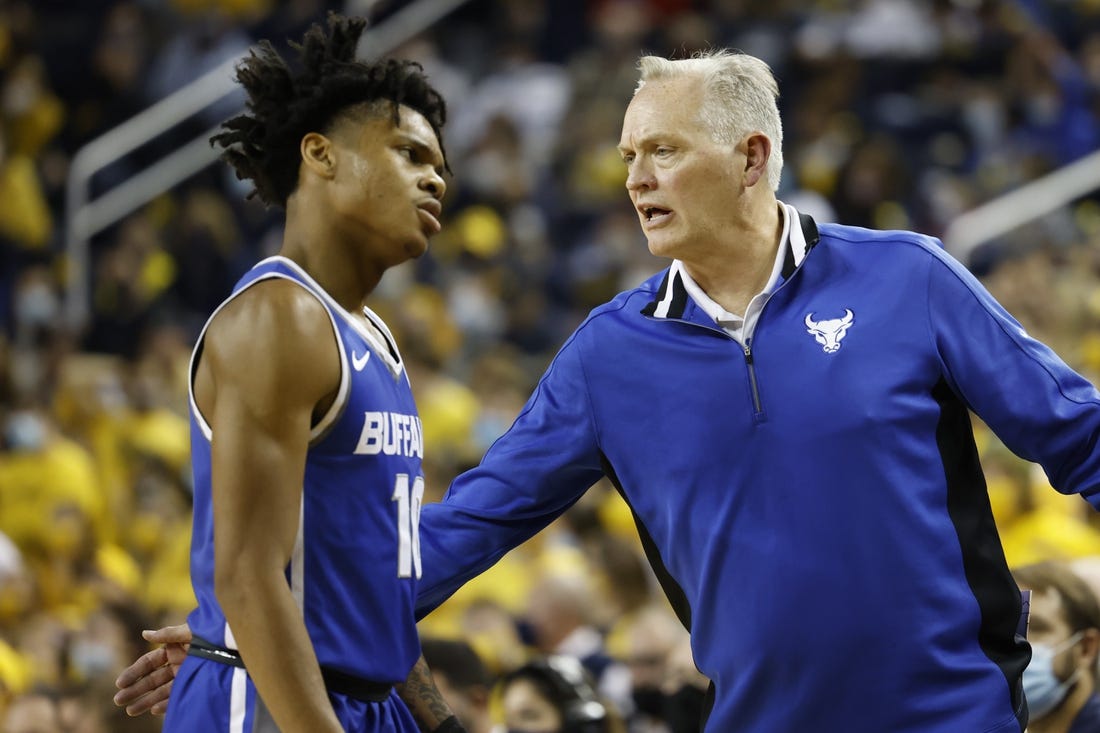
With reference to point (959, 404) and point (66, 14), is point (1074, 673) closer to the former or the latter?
point (959, 404)

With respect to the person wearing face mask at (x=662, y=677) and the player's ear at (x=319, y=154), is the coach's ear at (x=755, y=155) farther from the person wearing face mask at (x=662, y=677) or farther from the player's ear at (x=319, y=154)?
the person wearing face mask at (x=662, y=677)

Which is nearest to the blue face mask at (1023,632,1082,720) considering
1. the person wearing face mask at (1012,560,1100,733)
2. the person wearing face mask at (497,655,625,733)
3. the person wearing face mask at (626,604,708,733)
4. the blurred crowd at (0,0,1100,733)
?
the person wearing face mask at (1012,560,1100,733)

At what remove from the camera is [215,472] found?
2.88 metres

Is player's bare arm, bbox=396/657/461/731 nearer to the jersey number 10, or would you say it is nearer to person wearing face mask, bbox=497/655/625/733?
the jersey number 10

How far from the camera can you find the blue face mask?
4266 millimetres

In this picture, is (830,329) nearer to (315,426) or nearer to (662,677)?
(315,426)

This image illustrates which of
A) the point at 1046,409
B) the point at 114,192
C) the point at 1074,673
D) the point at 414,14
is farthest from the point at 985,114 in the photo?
the point at 1046,409

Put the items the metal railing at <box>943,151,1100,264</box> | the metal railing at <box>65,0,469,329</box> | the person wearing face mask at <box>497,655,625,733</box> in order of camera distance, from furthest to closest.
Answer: the metal railing at <box>65,0,469,329</box>, the metal railing at <box>943,151,1100,264</box>, the person wearing face mask at <box>497,655,625,733</box>

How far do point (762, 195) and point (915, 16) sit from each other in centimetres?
1006

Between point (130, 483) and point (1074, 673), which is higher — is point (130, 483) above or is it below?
above

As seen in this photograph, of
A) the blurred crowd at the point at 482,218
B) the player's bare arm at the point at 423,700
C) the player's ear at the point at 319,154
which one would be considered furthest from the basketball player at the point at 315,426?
the blurred crowd at the point at 482,218

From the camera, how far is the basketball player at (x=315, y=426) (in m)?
2.88

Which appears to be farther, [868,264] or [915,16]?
[915,16]

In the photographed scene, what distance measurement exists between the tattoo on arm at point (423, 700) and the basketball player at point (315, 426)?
0.25 metres
